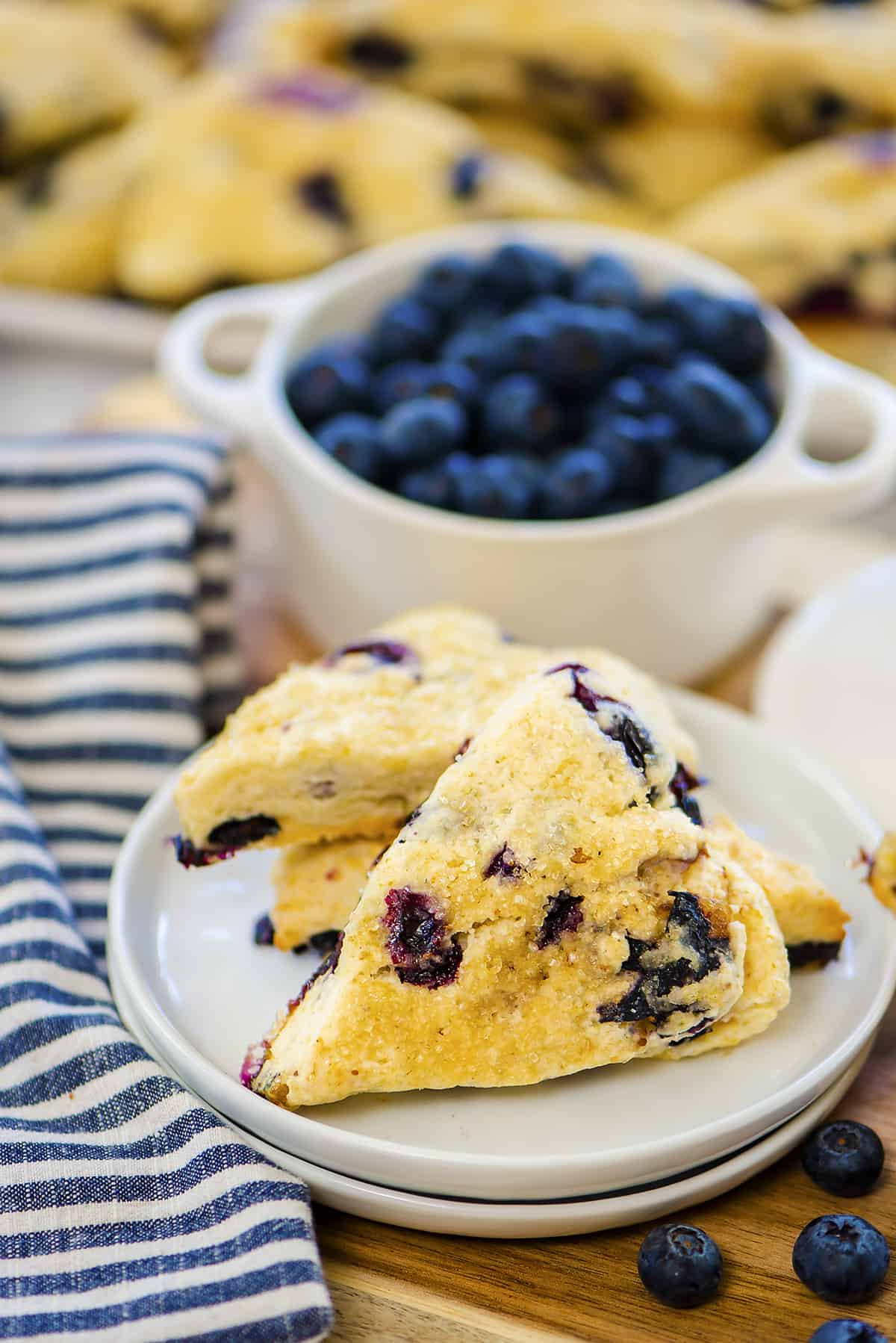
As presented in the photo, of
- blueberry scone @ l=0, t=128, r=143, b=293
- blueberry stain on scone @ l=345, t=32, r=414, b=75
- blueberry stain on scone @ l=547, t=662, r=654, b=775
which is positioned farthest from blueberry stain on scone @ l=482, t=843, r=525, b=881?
blueberry stain on scone @ l=345, t=32, r=414, b=75

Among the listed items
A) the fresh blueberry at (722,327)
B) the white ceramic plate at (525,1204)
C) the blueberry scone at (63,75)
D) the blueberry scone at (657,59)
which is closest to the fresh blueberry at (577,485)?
the fresh blueberry at (722,327)

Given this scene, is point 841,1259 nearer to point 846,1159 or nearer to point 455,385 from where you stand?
point 846,1159

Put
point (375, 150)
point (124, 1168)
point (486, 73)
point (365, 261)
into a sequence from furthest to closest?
point (486, 73) < point (375, 150) < point (365, 261) < point (124, 1168)

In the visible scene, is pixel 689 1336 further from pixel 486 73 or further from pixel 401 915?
pixel 486 73

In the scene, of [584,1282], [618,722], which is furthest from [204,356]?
[584,1282]

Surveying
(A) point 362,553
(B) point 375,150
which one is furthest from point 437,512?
(B) point 375,150
